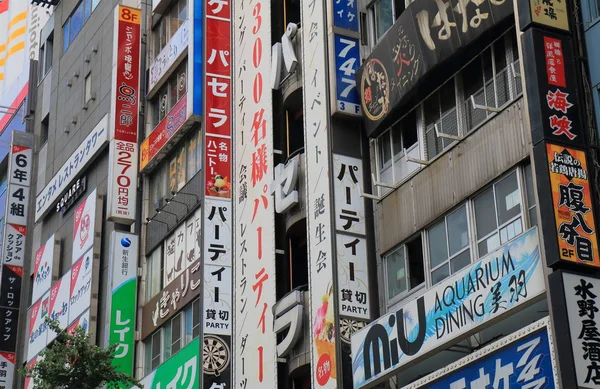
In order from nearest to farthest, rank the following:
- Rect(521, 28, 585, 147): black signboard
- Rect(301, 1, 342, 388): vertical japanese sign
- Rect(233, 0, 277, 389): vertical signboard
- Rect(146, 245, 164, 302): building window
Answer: Rect(521, 28, 585, 147): black signboard
Rect(301, 1, 342, 388): vertical japanese sign
Rect(233, 0, 277, 389): vertical signboard
Rect(146, 245, 164, 302): building window

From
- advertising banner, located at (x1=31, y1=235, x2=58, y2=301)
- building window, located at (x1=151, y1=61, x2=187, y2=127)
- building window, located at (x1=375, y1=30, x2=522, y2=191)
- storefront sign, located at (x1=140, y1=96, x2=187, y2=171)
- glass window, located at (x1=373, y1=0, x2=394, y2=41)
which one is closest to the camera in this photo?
building window, located at (x1=375, y1=30, x2=522, y2=191)

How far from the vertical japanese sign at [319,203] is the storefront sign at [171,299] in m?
9.44

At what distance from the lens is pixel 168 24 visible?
5341 cm

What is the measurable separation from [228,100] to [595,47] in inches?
792

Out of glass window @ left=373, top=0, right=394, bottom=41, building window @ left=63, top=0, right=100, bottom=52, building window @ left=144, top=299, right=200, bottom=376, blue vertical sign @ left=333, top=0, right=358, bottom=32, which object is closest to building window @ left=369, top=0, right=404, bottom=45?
glass window @ left=373, top=0, right=394, bottom=41

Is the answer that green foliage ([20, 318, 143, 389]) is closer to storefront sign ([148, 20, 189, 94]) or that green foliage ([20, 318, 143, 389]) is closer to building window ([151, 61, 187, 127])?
building window ([151, 61, 187, 127])

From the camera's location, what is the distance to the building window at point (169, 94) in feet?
164

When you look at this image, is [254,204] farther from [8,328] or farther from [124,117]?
[8,328]

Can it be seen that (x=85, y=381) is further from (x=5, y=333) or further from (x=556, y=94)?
(x=5, y=333)

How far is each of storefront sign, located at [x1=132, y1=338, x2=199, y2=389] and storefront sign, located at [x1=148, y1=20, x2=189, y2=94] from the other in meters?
13.5

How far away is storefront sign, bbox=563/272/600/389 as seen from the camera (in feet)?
76.3

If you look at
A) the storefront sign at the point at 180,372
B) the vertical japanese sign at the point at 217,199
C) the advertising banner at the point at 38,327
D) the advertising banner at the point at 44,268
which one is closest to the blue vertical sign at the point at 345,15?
the vertical japanese sign at the point at 217,199

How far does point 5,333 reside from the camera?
6153cm

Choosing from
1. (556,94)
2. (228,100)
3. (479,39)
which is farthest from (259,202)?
(556,94)
